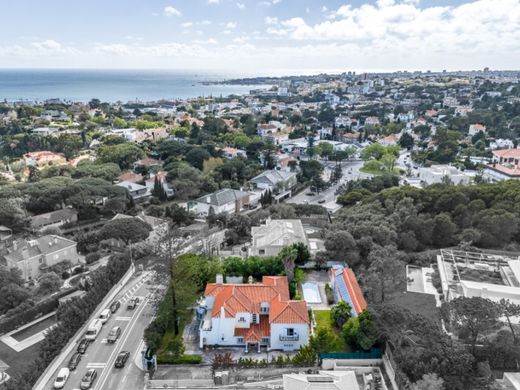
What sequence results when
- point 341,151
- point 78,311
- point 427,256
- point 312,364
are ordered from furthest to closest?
1. point 341,151
2. point 427,256
3. point 78,311
4. point 312,364

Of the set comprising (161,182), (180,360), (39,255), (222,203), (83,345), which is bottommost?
(222,203)

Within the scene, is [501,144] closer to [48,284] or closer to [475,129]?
[475,129]

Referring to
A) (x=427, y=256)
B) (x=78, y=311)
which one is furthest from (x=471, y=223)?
(x=78, y=311)

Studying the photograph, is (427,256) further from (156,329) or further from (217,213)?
(217,213)

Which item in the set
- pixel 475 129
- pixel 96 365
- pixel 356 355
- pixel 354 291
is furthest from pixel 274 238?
pixel 475 129

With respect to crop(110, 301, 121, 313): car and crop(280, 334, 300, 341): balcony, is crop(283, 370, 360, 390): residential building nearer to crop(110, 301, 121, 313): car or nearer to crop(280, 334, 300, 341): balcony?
crop(280, 334, 300, 341): balcony
